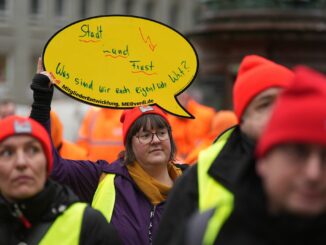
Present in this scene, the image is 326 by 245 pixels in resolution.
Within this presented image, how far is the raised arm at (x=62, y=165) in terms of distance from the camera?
17.0 feet

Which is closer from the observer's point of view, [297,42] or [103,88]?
[103,88]

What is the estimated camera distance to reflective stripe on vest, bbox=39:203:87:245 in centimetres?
404

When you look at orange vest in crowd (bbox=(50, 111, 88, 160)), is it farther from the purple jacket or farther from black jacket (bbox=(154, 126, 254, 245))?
black jacket (bbox=(154, 126, 254, 245))

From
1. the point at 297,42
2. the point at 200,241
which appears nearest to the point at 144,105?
the point at 200,241

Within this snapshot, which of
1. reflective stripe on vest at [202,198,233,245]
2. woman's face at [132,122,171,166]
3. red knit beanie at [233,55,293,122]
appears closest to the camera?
reflective stripe on vest at [202,198,233,245]

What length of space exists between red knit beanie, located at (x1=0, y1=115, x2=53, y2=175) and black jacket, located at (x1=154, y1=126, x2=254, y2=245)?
580 mm

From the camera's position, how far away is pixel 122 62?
5766 millimetres

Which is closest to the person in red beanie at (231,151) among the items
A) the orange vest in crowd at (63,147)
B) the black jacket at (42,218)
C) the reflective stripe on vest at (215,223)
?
the reflective stripe on vest at (215,223)

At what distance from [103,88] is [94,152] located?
405 centimetres

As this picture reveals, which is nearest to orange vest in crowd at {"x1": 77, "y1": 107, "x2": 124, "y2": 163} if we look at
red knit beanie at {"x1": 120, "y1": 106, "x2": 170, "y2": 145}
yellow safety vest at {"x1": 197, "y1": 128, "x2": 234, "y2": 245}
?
red knit beanie at {"x1": 120, "y1": 106, "x2": 170, "y2": 145}

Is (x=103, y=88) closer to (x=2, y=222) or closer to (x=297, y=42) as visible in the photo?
(x=2, y=222)

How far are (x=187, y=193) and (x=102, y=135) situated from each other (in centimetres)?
617

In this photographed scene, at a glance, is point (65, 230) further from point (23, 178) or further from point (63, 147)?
point (63, 147)

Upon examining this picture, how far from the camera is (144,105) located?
5.77 metres
